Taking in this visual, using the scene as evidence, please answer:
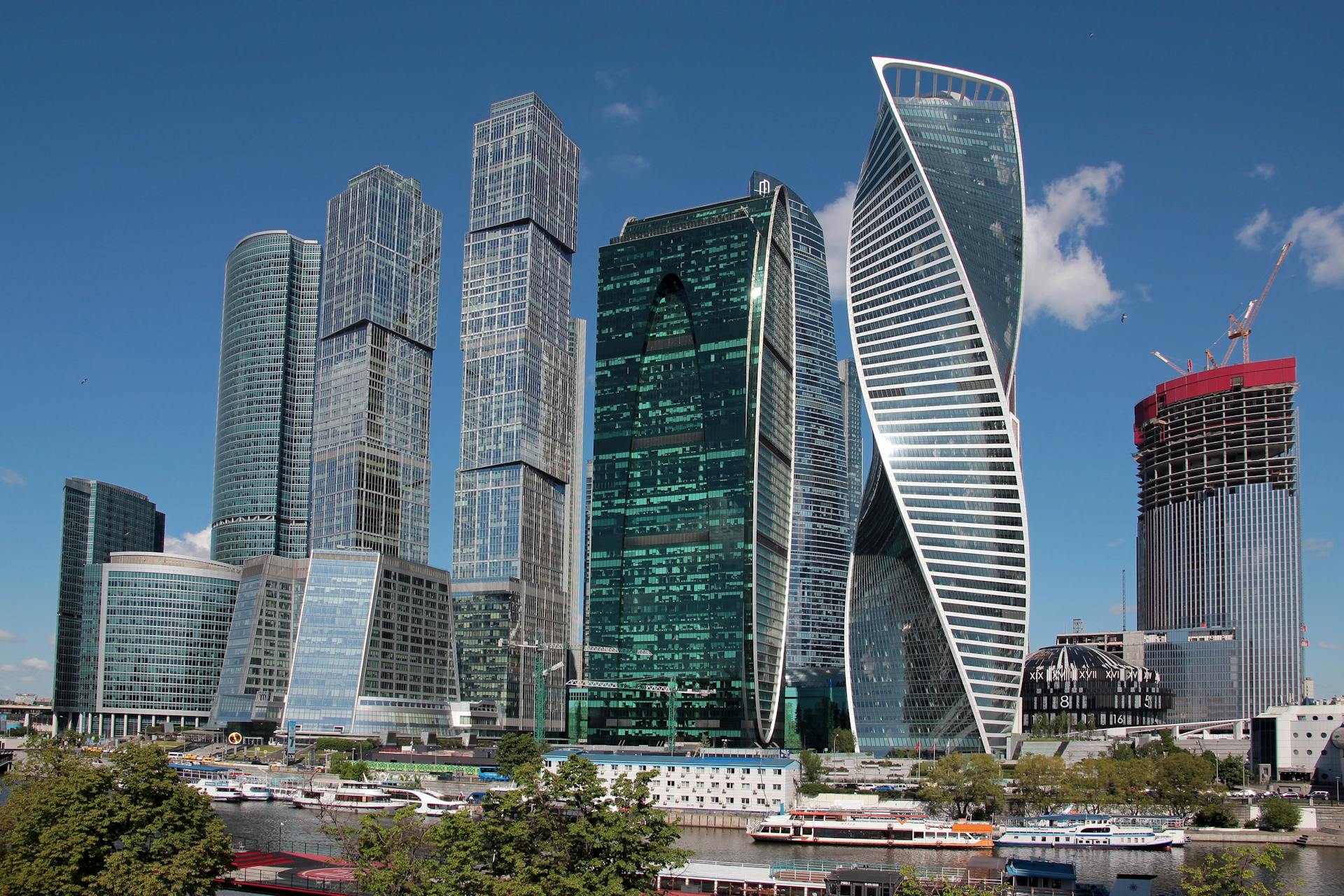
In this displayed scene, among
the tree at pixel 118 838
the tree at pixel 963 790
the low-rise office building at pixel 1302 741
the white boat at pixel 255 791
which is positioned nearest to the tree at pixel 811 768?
the tree at pixel 963 790

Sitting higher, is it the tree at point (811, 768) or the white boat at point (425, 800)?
the tree at point (811, 768)

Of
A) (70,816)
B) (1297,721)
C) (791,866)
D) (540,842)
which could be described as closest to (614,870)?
(540,842)

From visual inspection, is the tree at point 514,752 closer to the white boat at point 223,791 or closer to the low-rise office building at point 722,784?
the low-rise office building at point 722,784

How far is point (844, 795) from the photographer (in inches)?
5930

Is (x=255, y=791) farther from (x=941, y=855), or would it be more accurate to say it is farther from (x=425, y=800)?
(x=941, y=855)

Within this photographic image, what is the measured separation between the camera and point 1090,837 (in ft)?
413

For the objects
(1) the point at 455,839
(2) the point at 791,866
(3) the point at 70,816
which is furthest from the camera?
(2) the point at 791,866

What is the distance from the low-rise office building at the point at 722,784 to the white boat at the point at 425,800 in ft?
40.6

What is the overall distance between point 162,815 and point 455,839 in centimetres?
1747

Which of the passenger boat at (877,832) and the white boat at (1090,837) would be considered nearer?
the passenger boat at (877,832)

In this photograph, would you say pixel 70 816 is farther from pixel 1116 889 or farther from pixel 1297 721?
pixel 1297 721

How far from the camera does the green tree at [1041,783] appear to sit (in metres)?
149

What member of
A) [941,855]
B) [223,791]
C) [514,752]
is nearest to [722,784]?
[941,855]

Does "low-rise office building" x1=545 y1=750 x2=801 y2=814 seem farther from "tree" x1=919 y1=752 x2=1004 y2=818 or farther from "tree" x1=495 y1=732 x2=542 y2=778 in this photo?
"tree" x1=495 y1=732 x2=542 y2=778
